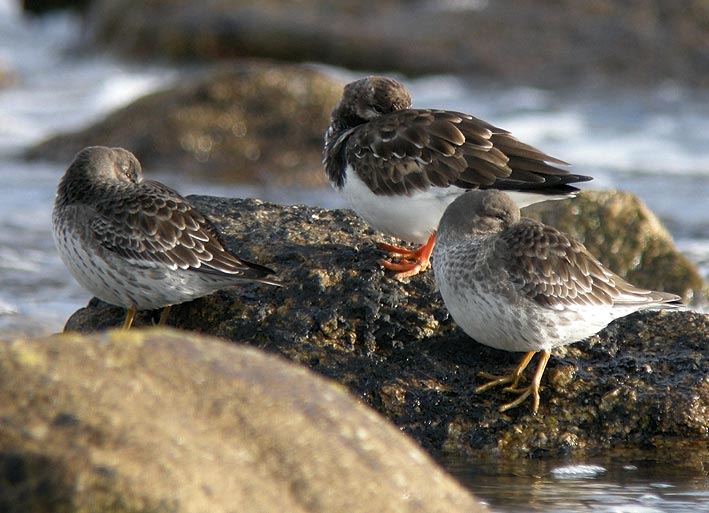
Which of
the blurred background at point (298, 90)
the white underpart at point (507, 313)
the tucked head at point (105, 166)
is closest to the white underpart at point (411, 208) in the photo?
the white underpart at point (507, 313)

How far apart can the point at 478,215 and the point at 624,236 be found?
398cm

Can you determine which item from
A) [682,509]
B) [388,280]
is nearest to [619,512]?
[682,509]

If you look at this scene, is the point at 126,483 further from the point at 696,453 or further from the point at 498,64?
the point at 498,64

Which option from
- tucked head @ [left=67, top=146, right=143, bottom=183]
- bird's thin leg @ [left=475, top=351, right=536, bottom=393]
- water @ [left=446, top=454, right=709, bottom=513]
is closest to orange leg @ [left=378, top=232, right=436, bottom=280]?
bird's thin leg @ [left=475, top=351, right=536, bottom=393]

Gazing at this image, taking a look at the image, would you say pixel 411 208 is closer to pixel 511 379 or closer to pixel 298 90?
pixel 511 379

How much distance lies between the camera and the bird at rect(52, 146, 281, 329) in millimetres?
6387

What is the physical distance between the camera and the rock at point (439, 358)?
19.9 feet

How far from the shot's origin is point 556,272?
239 inches

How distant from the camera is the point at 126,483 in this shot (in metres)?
3.46

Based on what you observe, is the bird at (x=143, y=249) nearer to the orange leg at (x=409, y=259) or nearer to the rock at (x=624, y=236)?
the orange leg at (x=409, y=259)

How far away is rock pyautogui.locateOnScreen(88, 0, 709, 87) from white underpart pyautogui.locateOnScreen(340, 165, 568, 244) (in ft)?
41.4

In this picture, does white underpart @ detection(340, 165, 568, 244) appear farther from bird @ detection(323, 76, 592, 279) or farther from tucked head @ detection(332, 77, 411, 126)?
tucked head @ detection(332, 77, 411, 126)

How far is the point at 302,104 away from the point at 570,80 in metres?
6.43

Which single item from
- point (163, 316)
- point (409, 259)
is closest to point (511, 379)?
point (409, 259)
